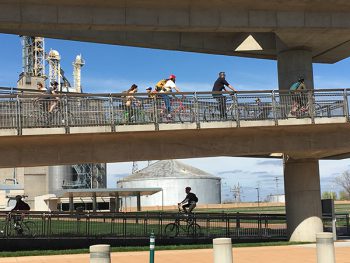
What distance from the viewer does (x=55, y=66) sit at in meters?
87.2

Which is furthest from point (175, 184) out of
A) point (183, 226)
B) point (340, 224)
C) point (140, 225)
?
point (183, 226)

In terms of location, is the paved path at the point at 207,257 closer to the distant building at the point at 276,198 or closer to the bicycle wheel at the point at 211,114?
the bicycle wheel at the point at 211,114

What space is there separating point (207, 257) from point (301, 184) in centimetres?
781

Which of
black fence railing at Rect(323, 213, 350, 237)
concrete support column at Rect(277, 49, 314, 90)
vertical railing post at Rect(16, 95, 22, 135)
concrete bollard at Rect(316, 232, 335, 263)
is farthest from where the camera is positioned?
black fence railing at Rect(323, 213, 350, 237)

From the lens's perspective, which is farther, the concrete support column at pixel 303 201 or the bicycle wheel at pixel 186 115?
the concrete support column at pixel 303 201

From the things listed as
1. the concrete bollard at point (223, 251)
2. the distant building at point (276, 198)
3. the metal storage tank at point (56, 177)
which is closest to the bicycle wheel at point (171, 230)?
the concrete bollard at point (223, 251)

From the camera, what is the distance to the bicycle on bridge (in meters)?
21.1

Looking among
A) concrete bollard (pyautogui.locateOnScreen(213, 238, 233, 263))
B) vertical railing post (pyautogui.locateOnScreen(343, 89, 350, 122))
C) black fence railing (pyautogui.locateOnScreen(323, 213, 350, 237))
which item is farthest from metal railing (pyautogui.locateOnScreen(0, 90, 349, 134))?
concrete bollard (pyautogui.locateOnScreen(213, 238, 233, 263))

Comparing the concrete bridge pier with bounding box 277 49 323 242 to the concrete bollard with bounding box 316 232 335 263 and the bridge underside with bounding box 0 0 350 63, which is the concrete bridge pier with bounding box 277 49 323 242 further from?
the concrete bollard with bounding box 316 232 335 263

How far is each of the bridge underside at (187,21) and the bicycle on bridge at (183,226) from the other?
25.1 feet

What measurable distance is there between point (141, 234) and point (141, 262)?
730 centimetres

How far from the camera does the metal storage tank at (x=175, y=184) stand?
83250mm

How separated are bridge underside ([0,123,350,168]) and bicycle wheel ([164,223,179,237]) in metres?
3.27

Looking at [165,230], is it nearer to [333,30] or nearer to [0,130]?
[0,130]
